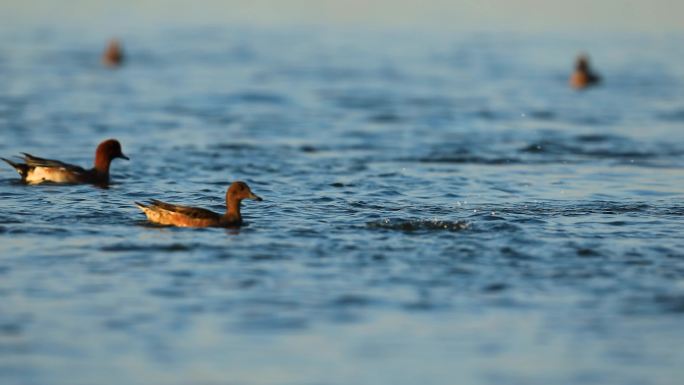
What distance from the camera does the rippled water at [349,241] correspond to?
9.30m

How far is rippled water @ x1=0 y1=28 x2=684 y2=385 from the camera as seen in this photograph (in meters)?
9.30

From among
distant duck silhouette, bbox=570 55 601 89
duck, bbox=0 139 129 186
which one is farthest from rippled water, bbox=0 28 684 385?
distant duck silhouette, bbox=570 55 601 89

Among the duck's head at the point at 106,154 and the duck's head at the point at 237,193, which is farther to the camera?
the duck's head at the point at 106,154

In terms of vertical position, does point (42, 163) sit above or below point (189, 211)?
above

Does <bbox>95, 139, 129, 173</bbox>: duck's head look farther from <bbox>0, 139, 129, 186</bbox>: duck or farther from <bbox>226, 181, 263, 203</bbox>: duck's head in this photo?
<bbox>226, 181, 263, 203</bbox>: duck's head

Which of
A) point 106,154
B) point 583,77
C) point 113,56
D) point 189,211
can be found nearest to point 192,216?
point 189,211

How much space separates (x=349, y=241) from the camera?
518 inches

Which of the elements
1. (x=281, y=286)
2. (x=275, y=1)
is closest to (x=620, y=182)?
(x=281, y=286)

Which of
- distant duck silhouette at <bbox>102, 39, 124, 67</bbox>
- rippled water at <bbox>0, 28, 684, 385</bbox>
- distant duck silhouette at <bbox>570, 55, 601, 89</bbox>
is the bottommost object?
rippled water at <bbox>0, 28, 684, 385</bbox>

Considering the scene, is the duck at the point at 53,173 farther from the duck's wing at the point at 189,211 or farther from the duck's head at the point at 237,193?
the duck's head at the point at 237,193

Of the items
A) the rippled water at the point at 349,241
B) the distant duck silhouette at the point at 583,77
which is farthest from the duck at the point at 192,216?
the distant duck silhouette at the point at 583,77

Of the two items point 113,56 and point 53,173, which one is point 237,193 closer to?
point 53,173

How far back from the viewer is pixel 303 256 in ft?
40.7

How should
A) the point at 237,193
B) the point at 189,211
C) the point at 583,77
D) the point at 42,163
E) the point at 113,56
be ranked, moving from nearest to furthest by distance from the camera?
the point at 189,211 < the point at 237,193 < the point at 42,163 < the point at 583,77 < the point at 113,56
